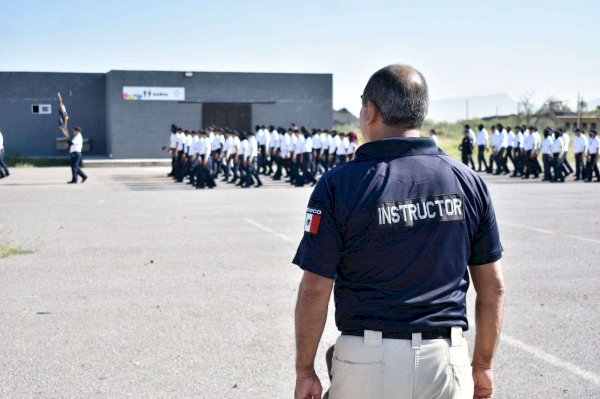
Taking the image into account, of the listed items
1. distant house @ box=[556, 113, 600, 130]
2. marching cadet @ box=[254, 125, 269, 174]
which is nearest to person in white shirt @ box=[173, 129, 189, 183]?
marching cadet @ box=[254, 125, 269, 174]

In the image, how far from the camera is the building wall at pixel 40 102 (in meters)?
42.9

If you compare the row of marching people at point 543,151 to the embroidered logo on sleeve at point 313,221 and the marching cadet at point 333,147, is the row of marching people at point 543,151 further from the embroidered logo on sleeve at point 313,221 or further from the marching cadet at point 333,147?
the embroidered logo on sleeve at point 313,221

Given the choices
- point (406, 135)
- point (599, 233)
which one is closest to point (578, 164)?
point (599, 233)

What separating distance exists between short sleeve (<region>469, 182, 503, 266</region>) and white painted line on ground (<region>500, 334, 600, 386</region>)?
9.74 ft

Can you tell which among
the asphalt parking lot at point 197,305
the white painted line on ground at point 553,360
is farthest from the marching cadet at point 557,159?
the white painted line on ground at point 553,360

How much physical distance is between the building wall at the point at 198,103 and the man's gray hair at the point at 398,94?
39800 millimetres

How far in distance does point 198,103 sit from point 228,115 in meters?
A: 1.82

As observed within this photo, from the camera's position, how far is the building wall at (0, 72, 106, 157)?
42.9 metres

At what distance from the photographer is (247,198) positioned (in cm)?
2123

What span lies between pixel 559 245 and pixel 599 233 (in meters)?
1.83

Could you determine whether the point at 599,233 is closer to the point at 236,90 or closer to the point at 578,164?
the point at 578,164

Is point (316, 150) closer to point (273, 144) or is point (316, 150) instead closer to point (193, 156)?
point (273, 144)

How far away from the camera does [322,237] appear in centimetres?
301

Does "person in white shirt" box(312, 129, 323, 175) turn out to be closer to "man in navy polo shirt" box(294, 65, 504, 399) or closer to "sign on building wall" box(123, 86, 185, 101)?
"sign on building wall" box(123, 86, 185, 101)
